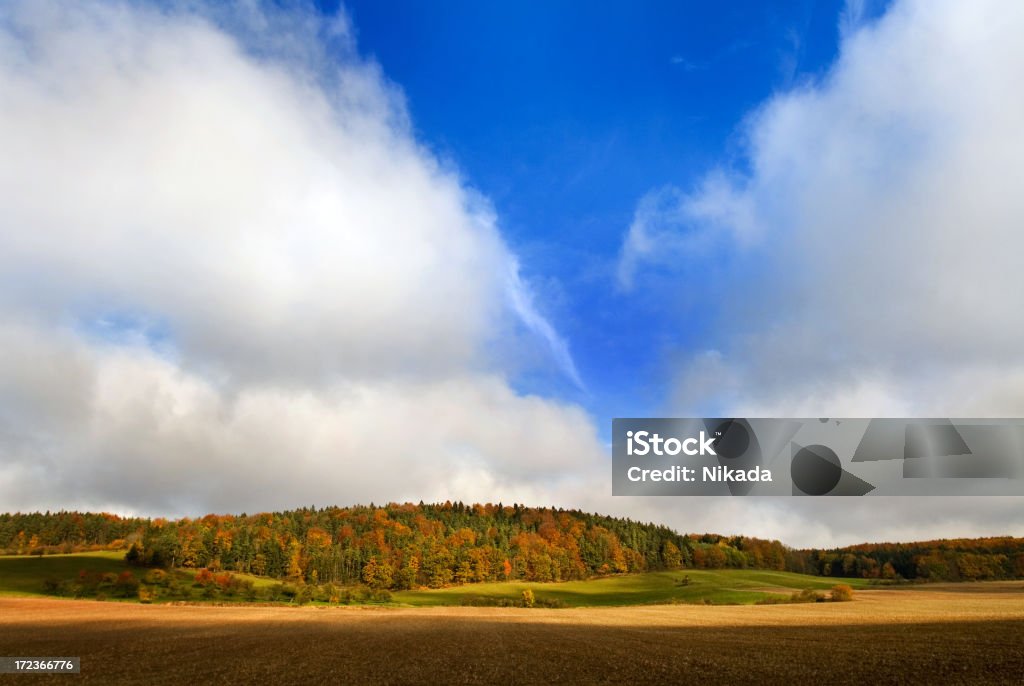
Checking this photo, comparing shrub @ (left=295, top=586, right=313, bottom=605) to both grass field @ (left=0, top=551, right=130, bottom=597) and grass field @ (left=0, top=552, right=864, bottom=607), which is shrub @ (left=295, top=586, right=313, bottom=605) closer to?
grass field @ (left=0, top=552, right=864, bottom=607)

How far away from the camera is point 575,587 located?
486ft

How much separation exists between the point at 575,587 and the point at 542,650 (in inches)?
4629

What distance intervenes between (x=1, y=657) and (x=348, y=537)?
514 ft

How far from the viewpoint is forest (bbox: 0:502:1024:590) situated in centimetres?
14550

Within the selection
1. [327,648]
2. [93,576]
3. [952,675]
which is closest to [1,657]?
[327,648]

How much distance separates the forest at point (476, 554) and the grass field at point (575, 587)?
11.2 m

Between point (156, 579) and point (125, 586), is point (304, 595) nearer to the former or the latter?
point (156, 579)

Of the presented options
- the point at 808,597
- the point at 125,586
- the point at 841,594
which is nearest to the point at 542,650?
the point at 808,597

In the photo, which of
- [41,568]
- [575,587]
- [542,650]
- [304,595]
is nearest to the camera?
[542,650]

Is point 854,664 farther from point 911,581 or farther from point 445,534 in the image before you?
point 445,534

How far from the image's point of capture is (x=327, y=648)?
39.9 metres

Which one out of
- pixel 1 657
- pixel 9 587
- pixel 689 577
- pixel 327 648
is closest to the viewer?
pixel 1 657

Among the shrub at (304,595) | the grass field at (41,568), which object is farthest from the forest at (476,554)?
the shrub at (304,595)

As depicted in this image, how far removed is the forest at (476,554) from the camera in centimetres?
14550
